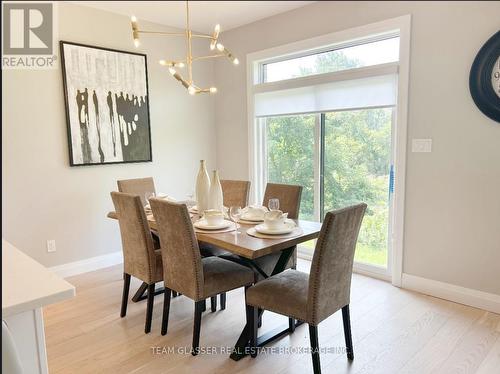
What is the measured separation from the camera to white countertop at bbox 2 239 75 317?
92cm

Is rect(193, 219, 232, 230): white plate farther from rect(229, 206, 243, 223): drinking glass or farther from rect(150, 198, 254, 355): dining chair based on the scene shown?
rect(150, 198, 254, 355): dining chair

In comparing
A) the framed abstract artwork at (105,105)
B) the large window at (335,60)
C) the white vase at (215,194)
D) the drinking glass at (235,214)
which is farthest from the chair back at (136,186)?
the large window at (335,60)

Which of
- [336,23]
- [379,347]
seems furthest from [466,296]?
[336,23]

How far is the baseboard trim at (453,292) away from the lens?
2.54 m

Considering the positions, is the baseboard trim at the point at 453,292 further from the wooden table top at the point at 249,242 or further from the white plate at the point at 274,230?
the white plate at the point at 274,230

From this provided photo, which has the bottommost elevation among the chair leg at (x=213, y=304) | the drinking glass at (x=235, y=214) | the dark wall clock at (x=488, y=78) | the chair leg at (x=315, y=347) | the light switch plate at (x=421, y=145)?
the chair leg at (x=213, y=304)

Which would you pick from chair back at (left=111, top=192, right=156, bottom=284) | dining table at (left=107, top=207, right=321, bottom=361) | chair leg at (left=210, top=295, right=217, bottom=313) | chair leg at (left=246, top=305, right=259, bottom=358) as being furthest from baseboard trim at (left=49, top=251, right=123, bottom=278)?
Answer: chair leg at (left=246, top=305, right=259, bottom=358)

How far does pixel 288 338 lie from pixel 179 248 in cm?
90

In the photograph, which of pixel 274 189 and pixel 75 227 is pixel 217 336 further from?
pixel 75 227

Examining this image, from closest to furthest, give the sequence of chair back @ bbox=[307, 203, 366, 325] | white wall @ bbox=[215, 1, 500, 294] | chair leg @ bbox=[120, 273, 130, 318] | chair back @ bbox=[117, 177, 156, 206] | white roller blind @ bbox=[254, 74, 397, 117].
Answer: chair back @ bbox=[307, 203, 366, 325]
white wall @ bbox=[215, 1, 500, 294]
chair leg @ bbox=[120, 273, 130, 318]
white roller blind @ bbox=[254, 74, 397, 117]
chair back @ bbox=[117, 177, 156, 206]

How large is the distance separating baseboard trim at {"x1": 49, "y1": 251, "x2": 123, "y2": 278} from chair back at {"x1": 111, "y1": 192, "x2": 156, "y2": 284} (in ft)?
4.01

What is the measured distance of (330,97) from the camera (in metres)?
3.27

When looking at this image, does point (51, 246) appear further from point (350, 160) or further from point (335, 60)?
point (335, 60)

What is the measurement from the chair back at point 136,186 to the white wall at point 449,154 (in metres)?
2.12
